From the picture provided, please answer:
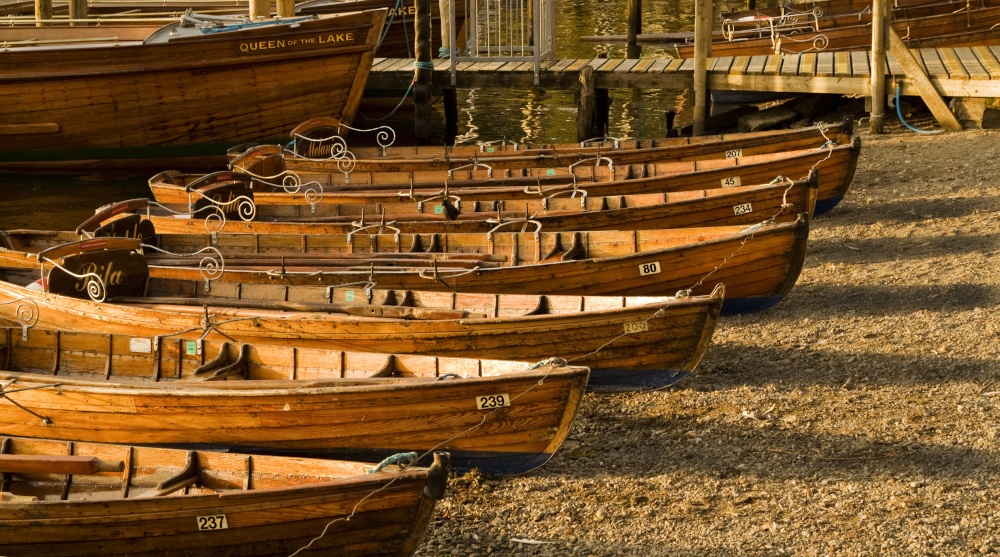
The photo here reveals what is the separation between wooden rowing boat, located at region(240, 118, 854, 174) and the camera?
547 inches

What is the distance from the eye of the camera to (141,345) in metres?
8.47

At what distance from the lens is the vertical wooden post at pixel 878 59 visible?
618 inches

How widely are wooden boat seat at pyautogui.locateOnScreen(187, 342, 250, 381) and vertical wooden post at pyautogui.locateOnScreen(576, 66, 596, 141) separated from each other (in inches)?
409

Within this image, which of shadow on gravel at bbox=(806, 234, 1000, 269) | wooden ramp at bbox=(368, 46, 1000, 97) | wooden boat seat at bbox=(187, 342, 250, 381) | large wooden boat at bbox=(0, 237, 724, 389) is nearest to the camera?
wooden boat seat at bbox=(187, 342, 250, 381)

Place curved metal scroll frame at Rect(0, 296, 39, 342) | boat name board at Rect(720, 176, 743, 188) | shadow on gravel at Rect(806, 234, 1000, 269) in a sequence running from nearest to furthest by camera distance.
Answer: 1. curved metal scroll frame at Rect(0, 296, 39, 342)
2. shadow on gravel at Rect(806, 234, 1000, 269)
3. boat name board at Rect(720, 176, 743, 188)

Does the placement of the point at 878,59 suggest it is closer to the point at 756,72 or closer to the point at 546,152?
the point at 756,72

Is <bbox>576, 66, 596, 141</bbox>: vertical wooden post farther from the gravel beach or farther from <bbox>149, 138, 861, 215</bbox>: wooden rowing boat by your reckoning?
the gravel beach

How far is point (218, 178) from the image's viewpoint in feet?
44.7

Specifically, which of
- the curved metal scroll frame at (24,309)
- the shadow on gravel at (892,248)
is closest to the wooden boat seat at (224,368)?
the curved metal scroll frame at (24,309)

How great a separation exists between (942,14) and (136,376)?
1656 centimetres

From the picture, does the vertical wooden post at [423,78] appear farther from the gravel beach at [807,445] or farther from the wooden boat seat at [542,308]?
the wooden boat seat at [542,308]

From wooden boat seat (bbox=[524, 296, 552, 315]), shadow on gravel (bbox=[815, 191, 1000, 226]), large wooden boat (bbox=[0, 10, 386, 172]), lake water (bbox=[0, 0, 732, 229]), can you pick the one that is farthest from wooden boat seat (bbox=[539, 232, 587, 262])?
large wooden boat (bbox=[0, 10, 386, 172])

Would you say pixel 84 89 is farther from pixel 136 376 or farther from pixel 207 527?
pixel 207 527

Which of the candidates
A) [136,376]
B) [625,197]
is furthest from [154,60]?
[136,376]
